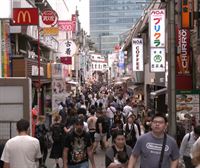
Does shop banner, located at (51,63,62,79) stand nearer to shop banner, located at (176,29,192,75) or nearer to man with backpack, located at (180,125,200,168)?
shop banner, located at (176,29,192,75)

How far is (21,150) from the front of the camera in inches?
314

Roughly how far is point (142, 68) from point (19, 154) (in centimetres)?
3185

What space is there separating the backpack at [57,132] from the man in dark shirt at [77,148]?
4548 mm

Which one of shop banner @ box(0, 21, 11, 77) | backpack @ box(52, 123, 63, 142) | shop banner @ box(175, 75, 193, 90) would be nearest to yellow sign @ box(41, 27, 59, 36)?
shop banner @ box(0, 21, 11, 77)

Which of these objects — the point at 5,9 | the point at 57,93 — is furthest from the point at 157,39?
the point at 5,9

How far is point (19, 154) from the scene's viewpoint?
8008 millimetres

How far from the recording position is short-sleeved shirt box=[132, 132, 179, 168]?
673 centimetres

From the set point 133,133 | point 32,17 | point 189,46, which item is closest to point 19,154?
point 133,133

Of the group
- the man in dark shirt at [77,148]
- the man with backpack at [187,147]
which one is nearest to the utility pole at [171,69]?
the man with backpack at [187,147]

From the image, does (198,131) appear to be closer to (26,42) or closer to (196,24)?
(196,24)

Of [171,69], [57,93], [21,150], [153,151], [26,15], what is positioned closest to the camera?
[153,151]

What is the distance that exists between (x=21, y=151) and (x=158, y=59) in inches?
724

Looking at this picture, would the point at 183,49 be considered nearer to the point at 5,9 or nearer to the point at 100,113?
the point at 100,113

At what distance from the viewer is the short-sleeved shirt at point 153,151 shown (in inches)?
265
